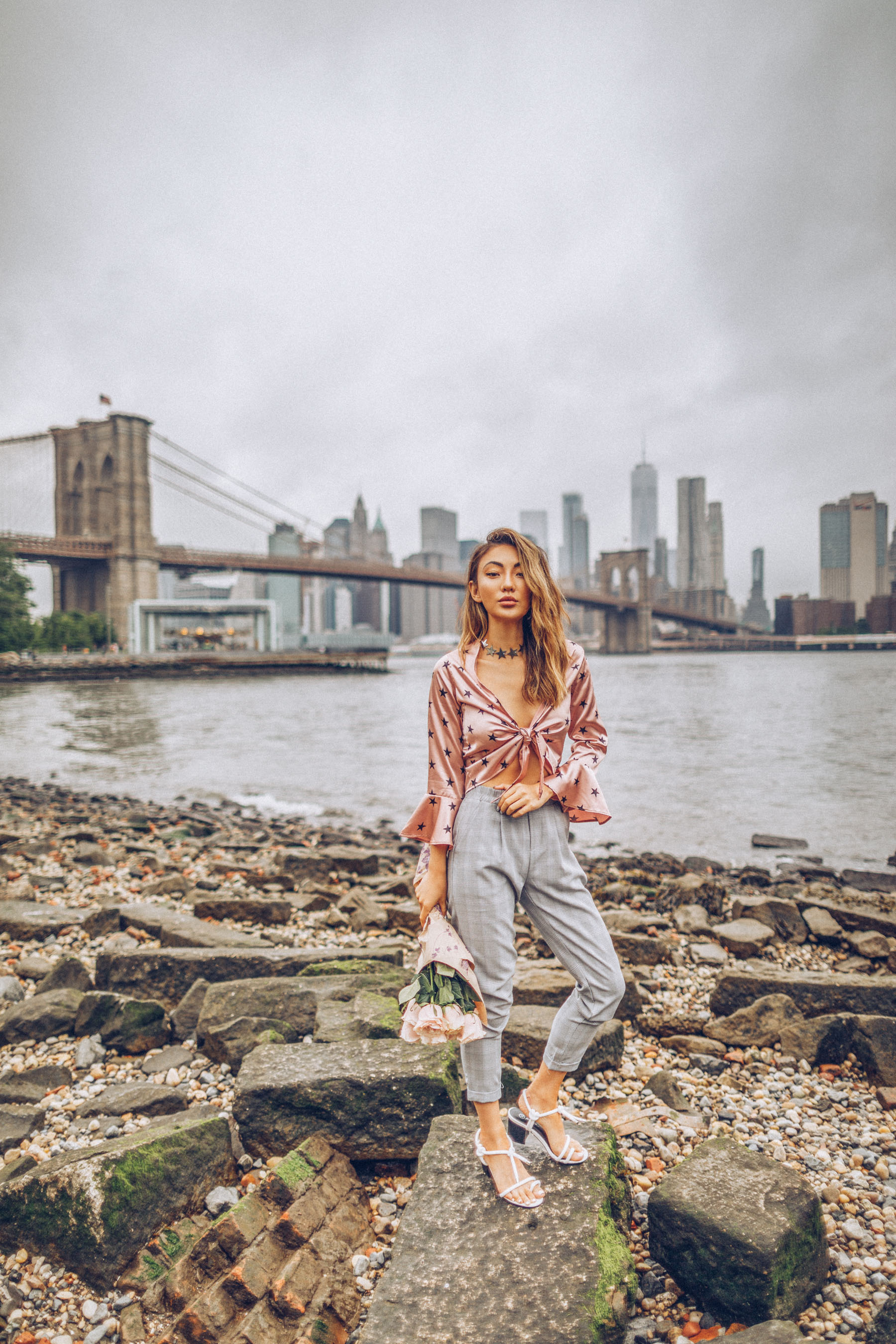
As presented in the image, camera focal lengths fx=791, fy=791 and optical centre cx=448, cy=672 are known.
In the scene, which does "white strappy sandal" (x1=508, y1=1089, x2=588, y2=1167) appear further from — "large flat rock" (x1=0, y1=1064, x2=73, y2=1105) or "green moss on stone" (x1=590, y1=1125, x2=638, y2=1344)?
"large flat rock" (x1=0, y1=1064, x2=73, y2=1105)

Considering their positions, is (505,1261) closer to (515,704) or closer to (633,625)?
(515,704)

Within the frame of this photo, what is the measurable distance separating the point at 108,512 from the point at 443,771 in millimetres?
57540

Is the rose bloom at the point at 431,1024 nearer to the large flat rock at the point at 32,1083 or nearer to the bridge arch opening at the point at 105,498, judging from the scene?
the large flat rock at the point at 32,1083

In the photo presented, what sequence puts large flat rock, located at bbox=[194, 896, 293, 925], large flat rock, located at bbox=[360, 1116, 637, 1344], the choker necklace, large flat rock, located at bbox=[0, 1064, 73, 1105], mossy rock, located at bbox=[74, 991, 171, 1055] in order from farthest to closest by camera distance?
large flat rock, located at bbox=[194, 896, 293, 925] → mossy rock, located at bbox=[74, 991, 171, 1055] → large flat rock, located at bbox=[0, 1064, 73, 1105] → the choker necklace → large flat rock, located at bbox=[360, 1116, 637, 1344]

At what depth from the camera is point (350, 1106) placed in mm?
2189

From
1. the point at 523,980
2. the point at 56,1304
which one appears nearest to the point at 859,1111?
the point at 523,980

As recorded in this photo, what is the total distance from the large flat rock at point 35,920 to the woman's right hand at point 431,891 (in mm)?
3104

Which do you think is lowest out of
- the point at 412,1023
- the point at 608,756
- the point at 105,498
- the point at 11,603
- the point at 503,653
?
the point at 608,756

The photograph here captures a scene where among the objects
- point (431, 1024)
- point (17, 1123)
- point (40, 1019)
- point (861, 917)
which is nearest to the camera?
point (431, 1024)

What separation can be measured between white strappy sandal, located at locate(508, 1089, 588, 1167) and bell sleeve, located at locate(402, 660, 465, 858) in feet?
2.39

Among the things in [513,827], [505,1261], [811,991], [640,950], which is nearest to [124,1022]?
[505,1261]

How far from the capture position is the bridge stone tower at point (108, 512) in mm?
50156

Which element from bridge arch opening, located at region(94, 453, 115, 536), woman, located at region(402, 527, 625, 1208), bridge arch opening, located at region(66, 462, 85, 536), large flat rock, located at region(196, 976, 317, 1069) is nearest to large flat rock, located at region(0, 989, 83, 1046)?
large flat rock, located at region(196, 976, 317, 1069)

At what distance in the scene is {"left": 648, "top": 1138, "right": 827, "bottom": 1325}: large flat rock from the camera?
1671 mm
